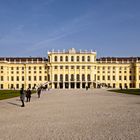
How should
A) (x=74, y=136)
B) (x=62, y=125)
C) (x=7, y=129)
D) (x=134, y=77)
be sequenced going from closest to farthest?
(x=74, y=136) < (x=7, y=129) < (x=62, y=125) < (x=134, y=77)

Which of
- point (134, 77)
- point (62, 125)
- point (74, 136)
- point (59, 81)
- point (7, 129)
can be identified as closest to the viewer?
point (74, 136)

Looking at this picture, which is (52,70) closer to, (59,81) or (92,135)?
(59,81)

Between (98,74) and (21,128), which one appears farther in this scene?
A: (98,74)

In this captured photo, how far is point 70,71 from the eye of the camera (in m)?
95.2

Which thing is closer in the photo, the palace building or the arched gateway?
the arched gateway

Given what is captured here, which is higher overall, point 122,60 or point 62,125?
→ point 122,60

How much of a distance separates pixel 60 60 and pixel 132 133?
86451mm

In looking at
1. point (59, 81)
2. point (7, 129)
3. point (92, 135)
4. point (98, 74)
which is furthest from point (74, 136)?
point (98, 74)

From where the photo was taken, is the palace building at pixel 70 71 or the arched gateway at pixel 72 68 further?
the palace building at pixel 70 71

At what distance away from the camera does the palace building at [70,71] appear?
9438 cm

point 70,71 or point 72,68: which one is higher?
point 72,68

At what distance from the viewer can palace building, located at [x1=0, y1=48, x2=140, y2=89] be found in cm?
9438

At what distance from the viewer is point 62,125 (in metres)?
12.0

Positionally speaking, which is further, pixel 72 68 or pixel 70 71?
pixel 72 68
